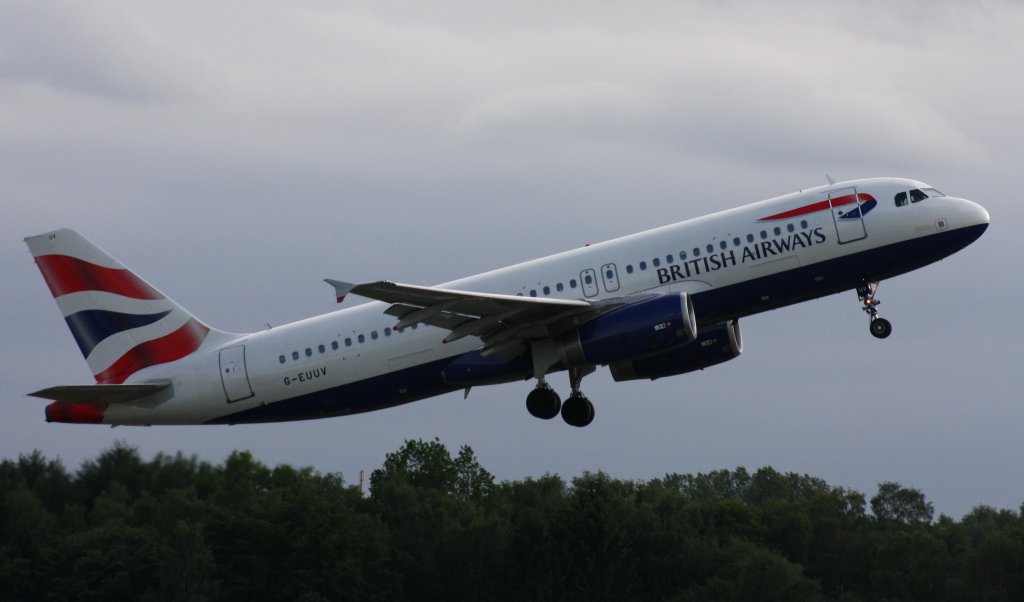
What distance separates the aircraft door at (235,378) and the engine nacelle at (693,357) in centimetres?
1130

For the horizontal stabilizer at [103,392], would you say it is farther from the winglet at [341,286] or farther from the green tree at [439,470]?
the green tree at [439,470]

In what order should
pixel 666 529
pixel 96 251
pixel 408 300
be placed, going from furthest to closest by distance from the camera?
pixel 666 529 → pixel 96 251 → pixel 408 300

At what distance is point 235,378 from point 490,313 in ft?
30.3

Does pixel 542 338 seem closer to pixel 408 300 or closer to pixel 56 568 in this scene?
pixel 408 300

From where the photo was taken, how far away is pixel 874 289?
155 ft

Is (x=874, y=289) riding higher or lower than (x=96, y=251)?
lower

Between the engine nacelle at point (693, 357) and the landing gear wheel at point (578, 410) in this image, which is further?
the engine nacelle at point (693, 357)

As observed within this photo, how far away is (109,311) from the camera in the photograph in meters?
51.3

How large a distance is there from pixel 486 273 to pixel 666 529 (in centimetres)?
5368

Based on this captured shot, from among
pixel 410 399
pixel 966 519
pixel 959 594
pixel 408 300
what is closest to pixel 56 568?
pixel 410 399

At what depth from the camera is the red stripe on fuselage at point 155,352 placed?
50281mm

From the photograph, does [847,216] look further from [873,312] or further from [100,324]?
[100,324]

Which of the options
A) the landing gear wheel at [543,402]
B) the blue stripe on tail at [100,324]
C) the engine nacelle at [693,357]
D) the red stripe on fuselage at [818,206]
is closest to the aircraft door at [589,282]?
the landing gear wheel at [543,402]

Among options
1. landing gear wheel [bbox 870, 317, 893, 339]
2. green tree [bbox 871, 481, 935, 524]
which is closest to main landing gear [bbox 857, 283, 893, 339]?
landing gear wheel [bbox 870, 317, 893, 339]
